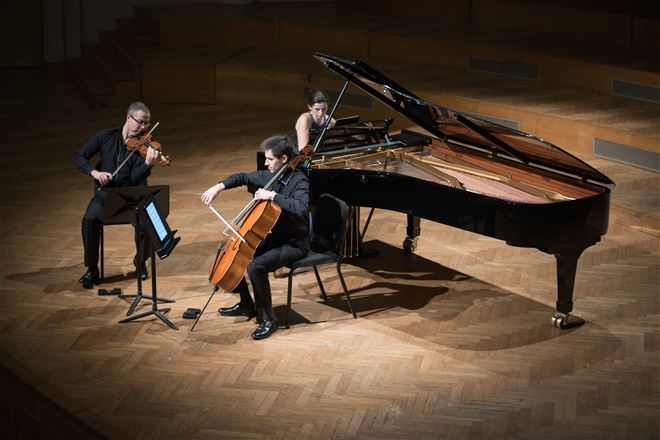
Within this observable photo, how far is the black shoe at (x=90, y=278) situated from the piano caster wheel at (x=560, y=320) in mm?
2509

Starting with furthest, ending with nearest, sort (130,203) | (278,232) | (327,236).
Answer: (130,203)
(327,236)
(278,232)

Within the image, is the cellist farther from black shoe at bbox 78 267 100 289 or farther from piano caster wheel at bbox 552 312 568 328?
piano caster wheel at bbox 552 312 568 328

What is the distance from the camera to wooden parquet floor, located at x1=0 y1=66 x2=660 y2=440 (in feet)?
16.1

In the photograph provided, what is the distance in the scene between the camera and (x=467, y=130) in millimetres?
6297

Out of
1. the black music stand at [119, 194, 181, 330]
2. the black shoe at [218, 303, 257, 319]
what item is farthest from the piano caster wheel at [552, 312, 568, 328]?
the black music stand at [119, 194, 181, 330]

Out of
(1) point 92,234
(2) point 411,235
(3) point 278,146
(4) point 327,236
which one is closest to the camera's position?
(3) point 278,146

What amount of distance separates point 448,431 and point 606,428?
675mm

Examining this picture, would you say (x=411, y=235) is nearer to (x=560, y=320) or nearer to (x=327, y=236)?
(x=327, y=236)

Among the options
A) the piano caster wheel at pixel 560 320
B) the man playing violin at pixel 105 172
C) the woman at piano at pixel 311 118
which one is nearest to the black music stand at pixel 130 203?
the man playing violin at pixel 105 172

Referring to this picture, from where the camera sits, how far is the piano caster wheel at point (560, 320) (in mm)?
5777

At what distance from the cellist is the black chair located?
0.24 ft

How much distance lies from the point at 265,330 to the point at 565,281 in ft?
Answer: 4.99

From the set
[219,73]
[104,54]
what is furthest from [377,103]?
[104,54]

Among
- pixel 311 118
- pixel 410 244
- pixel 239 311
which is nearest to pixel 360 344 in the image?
pixel 239 311
